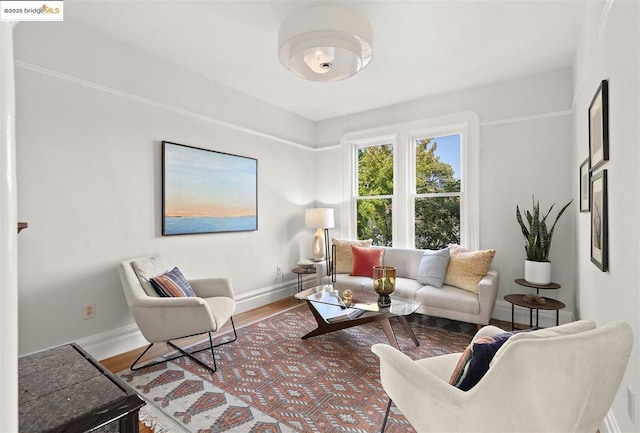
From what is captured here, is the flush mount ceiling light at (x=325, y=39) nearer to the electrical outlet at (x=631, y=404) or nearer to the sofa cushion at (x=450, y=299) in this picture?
the sofa cushion at (x=450, y=299)

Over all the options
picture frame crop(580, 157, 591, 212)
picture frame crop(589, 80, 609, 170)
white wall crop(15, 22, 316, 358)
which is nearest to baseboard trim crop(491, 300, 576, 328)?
picture frame crop(580, 157, 591, 212)

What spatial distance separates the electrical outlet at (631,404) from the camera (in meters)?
1.41

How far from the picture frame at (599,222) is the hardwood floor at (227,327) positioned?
1.67 meters

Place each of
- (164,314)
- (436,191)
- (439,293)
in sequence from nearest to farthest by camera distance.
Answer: (164,314) → (439,293) → (436,191)

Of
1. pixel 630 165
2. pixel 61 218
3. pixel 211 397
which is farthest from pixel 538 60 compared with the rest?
pixel 61 218

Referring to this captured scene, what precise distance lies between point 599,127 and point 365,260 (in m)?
2.53

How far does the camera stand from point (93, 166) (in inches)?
106

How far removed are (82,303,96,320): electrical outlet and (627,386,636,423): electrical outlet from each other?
3412 mm

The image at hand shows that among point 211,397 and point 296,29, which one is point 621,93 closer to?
point 296,29

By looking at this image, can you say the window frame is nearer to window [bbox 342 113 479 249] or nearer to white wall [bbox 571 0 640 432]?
window [bbox 342 113 479 249]

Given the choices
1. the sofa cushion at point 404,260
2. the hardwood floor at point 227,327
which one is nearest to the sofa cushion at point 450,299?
the sofa cushion at point 404,260

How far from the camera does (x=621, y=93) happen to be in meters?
1.57

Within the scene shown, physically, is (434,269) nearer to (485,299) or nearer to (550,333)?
(485,299)

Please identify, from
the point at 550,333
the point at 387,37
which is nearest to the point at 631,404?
the point at 550,333
